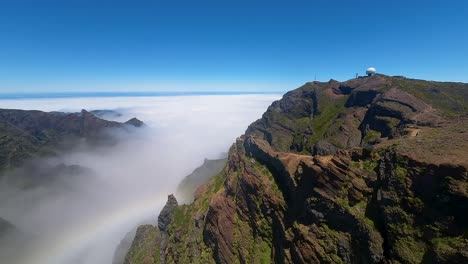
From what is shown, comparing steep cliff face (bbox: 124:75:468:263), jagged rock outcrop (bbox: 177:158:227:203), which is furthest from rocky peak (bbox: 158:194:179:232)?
jagged rock outcrop (bbox: 177:158:227:203)

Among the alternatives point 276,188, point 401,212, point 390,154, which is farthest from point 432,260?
point 276,188

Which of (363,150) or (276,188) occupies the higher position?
(363,150)

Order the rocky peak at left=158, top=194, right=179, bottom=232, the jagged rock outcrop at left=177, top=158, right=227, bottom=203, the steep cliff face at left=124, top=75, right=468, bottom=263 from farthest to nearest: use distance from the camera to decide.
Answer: the jagged rock outcrop at left=177, top=158, right=227, bottom=203
the rocky peak at left=158, top=194, right=179, bottom=232
the steep cliff face at left=124, top=75, right=468, bottom=263

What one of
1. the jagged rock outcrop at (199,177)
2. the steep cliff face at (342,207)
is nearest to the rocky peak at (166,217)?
the steep cliff face at (342,207)

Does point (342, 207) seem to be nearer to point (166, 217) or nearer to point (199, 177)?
point (166, 217)

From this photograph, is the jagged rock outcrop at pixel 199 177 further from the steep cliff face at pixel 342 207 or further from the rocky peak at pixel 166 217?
the steep cliff face at pixel 342 207

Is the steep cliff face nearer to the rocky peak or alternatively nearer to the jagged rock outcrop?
the rocky peak

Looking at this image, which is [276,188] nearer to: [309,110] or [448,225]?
[448,225]

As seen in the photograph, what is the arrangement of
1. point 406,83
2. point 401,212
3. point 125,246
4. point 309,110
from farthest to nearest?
point 309,110, point 406,83, point 125,246, point 401,212
